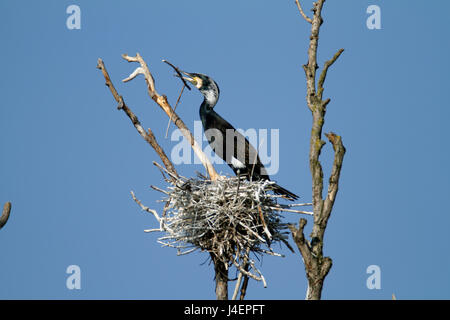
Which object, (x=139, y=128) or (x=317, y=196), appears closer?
(x=317, y=196)

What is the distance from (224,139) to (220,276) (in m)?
2.05

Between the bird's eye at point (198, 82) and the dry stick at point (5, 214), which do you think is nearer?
the dry stick at point (5, 214)

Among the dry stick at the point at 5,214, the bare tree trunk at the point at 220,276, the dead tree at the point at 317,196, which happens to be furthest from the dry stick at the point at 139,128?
the dry stick at the point at 5,214

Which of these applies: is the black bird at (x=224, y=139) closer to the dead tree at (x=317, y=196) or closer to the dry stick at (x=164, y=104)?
the dry stick at (x=164, y=104)

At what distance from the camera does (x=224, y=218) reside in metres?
8.04

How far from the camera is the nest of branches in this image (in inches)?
314

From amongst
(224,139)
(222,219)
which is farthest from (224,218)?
(224,139)

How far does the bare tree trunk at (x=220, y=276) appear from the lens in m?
8.29

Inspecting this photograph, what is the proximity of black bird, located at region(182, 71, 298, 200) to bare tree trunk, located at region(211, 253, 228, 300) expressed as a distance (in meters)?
1.35

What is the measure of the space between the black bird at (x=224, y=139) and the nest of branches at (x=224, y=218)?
3.03 ft

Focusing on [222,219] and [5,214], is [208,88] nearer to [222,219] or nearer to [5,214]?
[222,219]
